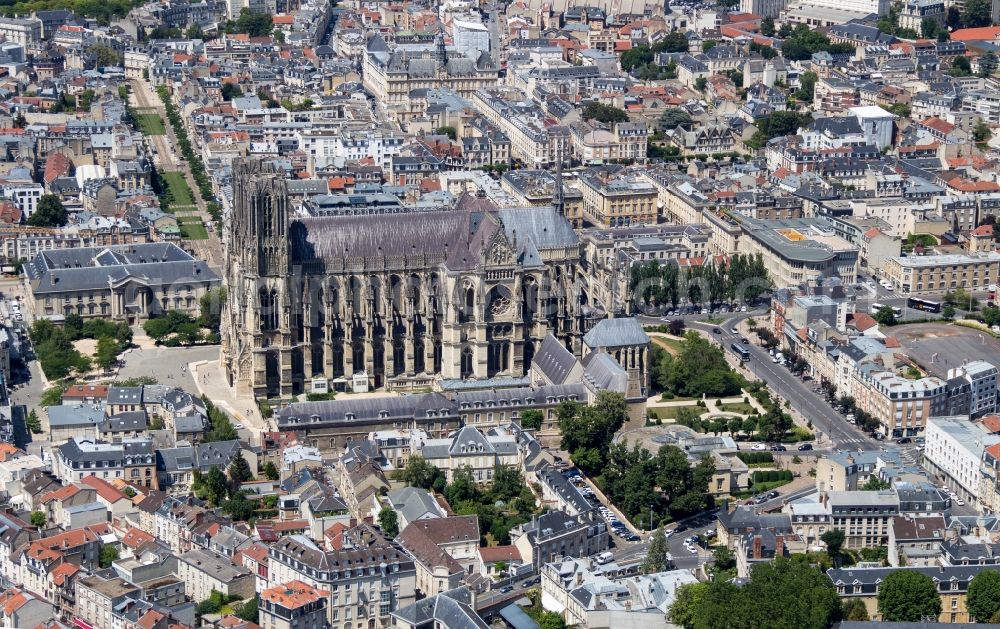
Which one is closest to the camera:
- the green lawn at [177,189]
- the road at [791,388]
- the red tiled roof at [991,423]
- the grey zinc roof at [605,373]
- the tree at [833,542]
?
the tree at [833,542]

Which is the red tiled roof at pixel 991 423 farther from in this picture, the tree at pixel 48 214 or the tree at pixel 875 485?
the tree at pixel 48 214

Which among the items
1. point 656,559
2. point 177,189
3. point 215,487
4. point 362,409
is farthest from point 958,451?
point 177,189

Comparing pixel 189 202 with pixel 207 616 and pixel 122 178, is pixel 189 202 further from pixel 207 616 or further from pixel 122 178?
pixel 207 616

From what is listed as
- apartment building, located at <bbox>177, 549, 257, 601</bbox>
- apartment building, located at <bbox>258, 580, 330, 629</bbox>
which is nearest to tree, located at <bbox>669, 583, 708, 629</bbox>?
apartment building, located at <bbox>258, 580, 330, 629</bbox>

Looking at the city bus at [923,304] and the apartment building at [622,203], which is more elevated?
the apartment building at [622,203]

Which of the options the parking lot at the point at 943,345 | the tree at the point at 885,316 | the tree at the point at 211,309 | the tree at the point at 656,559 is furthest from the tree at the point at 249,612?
the tree at the point at 885,316

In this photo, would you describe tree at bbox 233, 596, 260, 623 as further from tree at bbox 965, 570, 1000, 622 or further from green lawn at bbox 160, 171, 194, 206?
green lawn at bbox 160, 171, 194, 206

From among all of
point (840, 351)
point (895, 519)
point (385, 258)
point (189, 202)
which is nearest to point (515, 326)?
point (385, 258)
